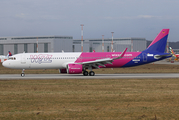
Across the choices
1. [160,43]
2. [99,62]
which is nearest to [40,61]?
[99,62]

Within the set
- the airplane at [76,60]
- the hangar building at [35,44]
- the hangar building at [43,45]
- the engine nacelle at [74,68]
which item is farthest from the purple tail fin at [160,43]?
the hangar building at [35,44]

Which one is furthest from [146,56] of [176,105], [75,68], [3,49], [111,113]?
[3,49]

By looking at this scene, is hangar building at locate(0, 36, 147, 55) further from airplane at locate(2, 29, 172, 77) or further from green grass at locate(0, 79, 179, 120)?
green grass at locate(0, 79, 179, 120)

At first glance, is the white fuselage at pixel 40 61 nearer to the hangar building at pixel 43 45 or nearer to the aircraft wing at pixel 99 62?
the aircraft wing at pixel 99 62

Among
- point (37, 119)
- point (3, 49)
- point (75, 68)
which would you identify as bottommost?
point (37, 119)

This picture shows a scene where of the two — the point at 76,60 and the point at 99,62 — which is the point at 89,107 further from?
the point at 76,60

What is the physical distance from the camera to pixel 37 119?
38.2ft

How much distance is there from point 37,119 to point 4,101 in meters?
5.45

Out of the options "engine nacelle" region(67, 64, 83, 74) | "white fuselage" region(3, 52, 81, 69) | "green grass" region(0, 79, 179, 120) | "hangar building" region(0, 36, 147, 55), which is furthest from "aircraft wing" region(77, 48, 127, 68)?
"hangar building" region(0, 36, 147, 55)

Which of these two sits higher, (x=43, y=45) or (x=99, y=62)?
(x=43, y=45)

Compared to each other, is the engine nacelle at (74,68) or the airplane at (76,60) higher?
the airplane at (76,60)

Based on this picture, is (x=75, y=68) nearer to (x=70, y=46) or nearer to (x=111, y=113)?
(x=111, y=113)

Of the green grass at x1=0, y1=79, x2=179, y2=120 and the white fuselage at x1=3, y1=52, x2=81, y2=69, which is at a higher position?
the white fuselage at x1=3, y1=52, x2=81, y2=69

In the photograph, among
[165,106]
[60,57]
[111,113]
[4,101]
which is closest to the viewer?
[111,113]
